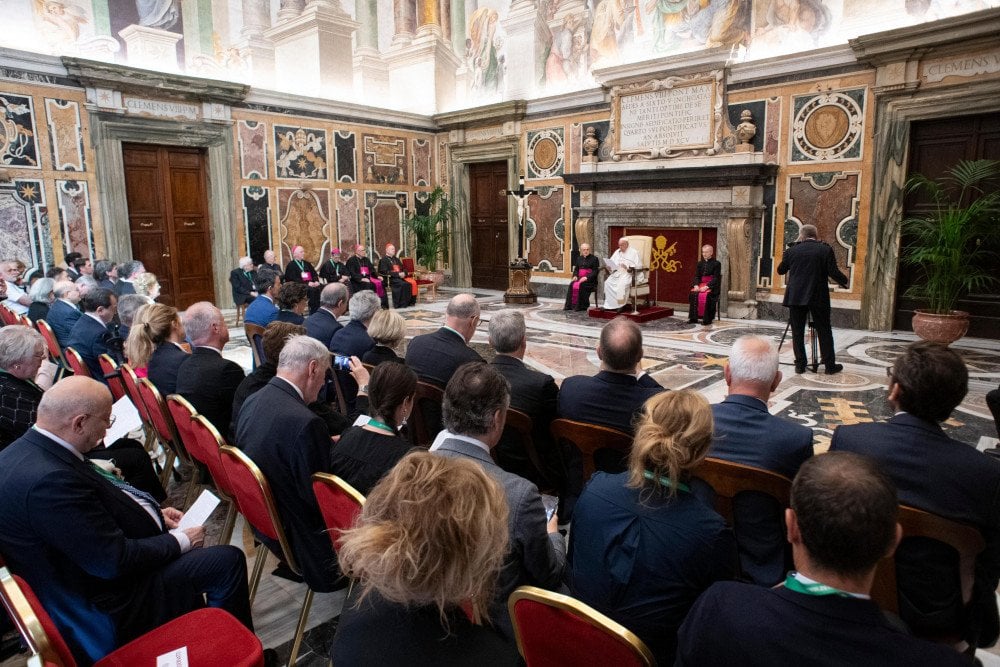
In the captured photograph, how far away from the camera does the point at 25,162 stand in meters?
8.19

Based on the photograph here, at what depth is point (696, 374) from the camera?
19.8ft

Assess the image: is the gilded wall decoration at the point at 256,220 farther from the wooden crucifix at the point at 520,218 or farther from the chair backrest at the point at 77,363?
the chair backrest at the point at 77,363

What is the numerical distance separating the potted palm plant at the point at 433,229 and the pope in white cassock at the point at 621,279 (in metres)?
4.09

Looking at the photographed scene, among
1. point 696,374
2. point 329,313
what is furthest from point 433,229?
point 329,313

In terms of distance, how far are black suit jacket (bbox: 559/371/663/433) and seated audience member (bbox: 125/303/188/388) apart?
2172 mm

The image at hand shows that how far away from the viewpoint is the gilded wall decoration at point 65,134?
8.35 meters

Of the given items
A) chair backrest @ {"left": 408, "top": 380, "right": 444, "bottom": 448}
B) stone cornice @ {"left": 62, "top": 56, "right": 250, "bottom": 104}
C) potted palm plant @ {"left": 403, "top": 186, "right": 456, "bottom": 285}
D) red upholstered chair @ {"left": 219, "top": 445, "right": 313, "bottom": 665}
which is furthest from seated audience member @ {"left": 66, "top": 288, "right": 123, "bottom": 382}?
potted palm plant @ {"left": 403, "top": 186, "right": 456, "bottom": 285}

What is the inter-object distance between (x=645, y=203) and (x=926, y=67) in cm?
394

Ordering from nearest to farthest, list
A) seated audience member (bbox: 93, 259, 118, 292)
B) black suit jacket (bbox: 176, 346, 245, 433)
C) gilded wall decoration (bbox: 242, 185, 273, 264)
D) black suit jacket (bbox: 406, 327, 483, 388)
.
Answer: black suit jacket (bbox: 176, 346, 245, 433), black suit jacket (bbox: 406, 327, 483, 388), seated audience member (bbox: 93, 259, 118, 292), gilded wall decoration (bbox: 242, 185, 273, 264)

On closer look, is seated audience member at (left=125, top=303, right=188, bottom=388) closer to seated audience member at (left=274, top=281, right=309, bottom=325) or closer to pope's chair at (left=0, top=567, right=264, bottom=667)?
seated audience member at (left=274, top=281, right=309, bottom=325)

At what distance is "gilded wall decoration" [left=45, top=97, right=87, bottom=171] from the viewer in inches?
329

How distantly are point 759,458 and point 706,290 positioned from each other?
23.9 ft

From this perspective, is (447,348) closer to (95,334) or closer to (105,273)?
(95,334)

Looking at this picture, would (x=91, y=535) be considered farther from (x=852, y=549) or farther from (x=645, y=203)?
(x=645, y=203)
